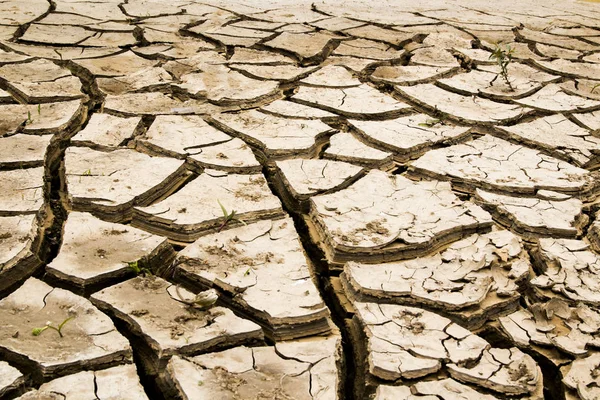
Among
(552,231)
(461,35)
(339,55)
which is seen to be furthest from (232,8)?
(552,231)

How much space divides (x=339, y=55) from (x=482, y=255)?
6.92 ft

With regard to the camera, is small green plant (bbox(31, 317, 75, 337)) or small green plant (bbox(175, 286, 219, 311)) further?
small green plant (bbox(175, 286, 219, 311))

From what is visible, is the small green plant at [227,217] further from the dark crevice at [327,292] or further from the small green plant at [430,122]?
the small green plant at [430,122]

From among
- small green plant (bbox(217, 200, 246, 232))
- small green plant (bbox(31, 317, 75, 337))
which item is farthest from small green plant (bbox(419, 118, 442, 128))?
small green plant (bbox(31, 317, 75, 337))

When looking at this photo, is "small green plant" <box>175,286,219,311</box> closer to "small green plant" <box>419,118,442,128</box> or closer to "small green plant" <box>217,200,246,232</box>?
"small green plant" <box>217,200,246,232</box>

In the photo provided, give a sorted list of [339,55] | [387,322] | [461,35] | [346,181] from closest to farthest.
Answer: [387,322]
[346,181]
[339,55]
[461,35]

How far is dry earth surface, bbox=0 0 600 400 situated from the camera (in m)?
1.69

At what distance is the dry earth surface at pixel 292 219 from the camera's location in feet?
5.54

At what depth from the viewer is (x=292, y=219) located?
2.34 m

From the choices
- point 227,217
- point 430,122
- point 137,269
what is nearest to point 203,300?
point 137,269

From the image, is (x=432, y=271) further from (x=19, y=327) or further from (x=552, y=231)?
(x=19, y=327)

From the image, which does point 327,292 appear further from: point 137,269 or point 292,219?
point 137,269

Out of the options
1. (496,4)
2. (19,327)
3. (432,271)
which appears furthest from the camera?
(496,4)

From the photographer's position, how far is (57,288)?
6.20ft
